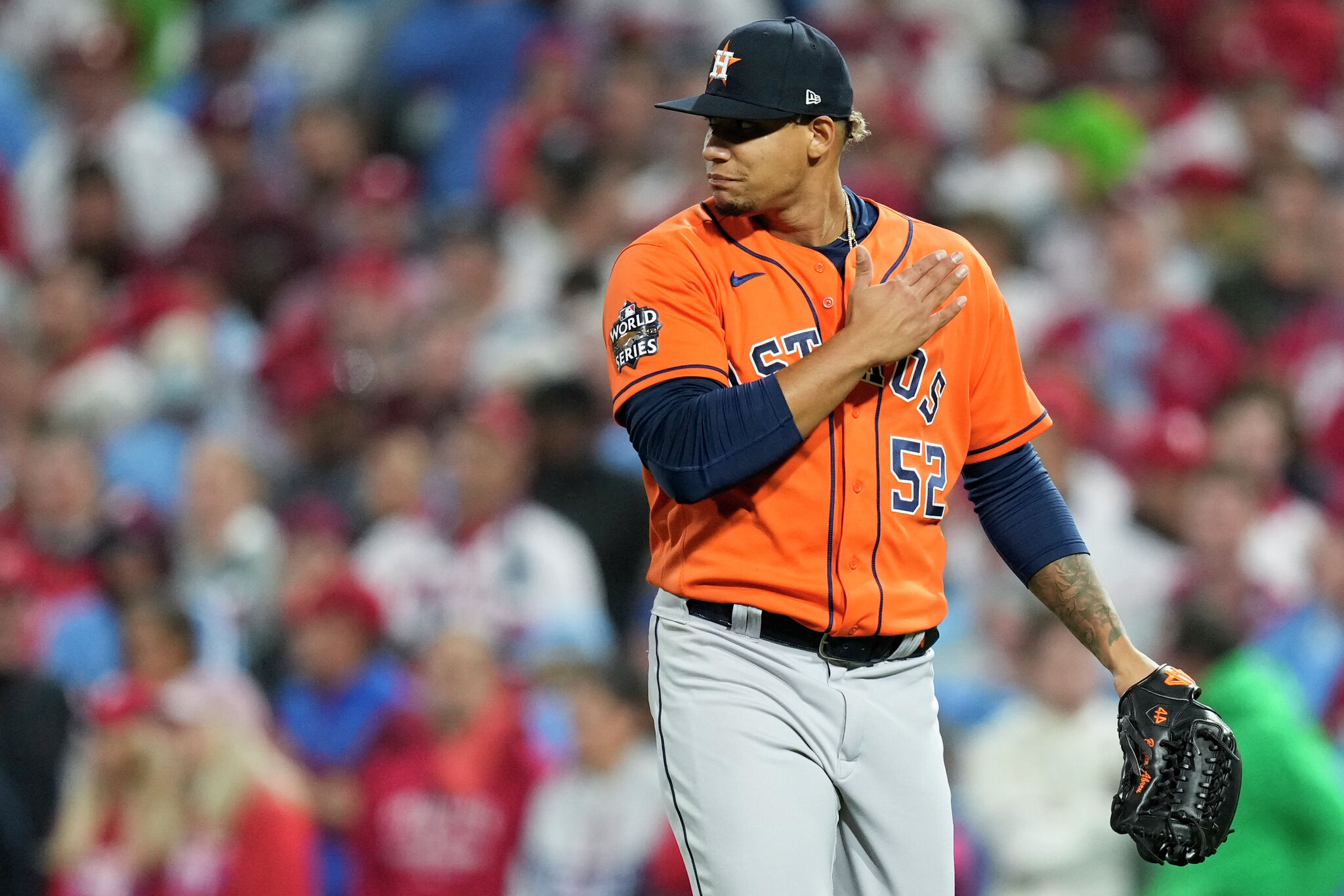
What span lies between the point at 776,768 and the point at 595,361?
450 centimetres

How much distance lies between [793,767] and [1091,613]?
2.03ft

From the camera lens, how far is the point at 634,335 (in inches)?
126

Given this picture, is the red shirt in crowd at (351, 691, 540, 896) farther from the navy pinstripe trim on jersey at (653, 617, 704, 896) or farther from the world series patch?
the world series patch

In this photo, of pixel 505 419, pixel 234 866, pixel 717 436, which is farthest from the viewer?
pixel 505 419

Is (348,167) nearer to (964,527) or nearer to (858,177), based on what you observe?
(858,177)

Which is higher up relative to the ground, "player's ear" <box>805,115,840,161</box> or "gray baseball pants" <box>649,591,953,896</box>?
"player's ear" <box>805,115,840,161</box>

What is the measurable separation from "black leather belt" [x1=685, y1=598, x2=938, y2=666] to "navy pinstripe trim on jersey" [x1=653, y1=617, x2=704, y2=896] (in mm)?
108

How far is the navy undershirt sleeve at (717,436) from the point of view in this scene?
3037mm

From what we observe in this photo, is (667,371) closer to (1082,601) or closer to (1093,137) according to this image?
(1082,601)

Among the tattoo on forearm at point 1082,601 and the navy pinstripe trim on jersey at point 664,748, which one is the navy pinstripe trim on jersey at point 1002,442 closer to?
the tattoo on forearm at point 1082,601

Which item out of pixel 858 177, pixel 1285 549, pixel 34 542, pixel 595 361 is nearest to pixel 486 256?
pixel 595 361

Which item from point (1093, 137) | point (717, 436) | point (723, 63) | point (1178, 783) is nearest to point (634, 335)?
point (717, 436)

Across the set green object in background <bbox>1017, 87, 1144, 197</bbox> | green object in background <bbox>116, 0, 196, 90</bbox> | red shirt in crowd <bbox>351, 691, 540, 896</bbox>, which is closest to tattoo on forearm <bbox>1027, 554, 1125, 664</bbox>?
red shirt in crowd <bbox>351, 691, 540, 896</bbox>

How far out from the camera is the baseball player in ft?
10.2
